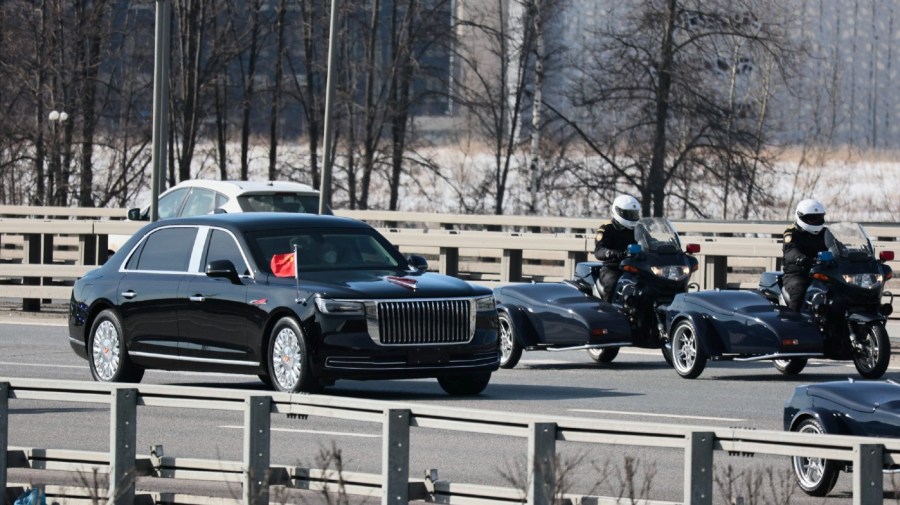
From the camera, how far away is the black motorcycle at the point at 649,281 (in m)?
18.8

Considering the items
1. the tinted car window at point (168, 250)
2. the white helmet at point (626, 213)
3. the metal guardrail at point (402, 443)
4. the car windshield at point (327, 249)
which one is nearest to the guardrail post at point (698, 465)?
the metal guardrail at point (402, 443)

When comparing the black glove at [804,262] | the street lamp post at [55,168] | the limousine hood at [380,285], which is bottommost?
the limousine hood at [380,285]

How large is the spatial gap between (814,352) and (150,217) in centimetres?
1321

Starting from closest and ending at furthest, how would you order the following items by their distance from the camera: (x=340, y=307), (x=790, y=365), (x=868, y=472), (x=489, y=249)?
(x=868, y=472), (x=340, y=307), (x=790, y=365), (x=489, y=249)

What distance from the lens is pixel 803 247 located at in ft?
58.2

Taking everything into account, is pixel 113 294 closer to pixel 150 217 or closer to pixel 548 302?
pixel 548 302

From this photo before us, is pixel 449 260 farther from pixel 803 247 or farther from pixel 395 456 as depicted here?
pixel 395 456

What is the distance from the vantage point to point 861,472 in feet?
24.5

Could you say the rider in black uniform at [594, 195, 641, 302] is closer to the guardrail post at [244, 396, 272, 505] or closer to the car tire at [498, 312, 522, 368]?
the car tire at [498, 312, 522, 368]

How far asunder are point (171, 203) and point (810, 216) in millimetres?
12398

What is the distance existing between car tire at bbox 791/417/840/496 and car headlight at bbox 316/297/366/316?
5.06m

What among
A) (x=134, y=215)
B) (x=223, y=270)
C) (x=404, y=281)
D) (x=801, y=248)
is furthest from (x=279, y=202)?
(x=404, y=281)

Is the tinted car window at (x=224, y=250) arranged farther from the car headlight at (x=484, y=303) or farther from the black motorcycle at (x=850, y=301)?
the black motorcycle at (x=850, y=301)

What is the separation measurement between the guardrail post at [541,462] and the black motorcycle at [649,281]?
10.7 m
